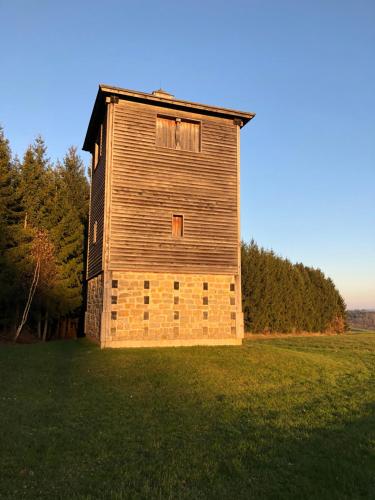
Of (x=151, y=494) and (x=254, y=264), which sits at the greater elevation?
(x=254, y=264)

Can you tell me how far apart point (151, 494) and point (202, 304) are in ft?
44.8

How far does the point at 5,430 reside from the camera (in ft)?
22.9

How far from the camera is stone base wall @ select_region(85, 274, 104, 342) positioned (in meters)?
18.1

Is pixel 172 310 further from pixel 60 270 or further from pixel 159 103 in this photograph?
pixel 60 270

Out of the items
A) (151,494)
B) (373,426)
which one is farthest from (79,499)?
(373,426)

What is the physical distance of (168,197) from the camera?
18.5 m

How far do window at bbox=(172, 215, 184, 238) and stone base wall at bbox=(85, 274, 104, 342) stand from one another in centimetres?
387

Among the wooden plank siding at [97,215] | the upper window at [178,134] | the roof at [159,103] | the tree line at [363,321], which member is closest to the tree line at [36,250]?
the wooden plank siding at [97,215]

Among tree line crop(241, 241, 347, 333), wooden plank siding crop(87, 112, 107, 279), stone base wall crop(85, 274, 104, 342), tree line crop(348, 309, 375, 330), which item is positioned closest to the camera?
stone base wall crop(85, 274, 104, 342)

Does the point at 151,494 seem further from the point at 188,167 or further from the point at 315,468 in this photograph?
the point at 188,167

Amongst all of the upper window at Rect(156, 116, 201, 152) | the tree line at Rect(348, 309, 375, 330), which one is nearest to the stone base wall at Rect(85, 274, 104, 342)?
the upper window at Rect(156, 116, 201, 152)

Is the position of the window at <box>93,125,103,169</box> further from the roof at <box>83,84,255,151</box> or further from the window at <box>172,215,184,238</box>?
the window at <box>172,215,184,238</box>

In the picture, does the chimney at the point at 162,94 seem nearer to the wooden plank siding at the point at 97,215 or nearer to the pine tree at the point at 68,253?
the wooden plank siding at the point at 97,215

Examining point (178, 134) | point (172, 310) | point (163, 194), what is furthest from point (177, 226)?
point (178, 134)
